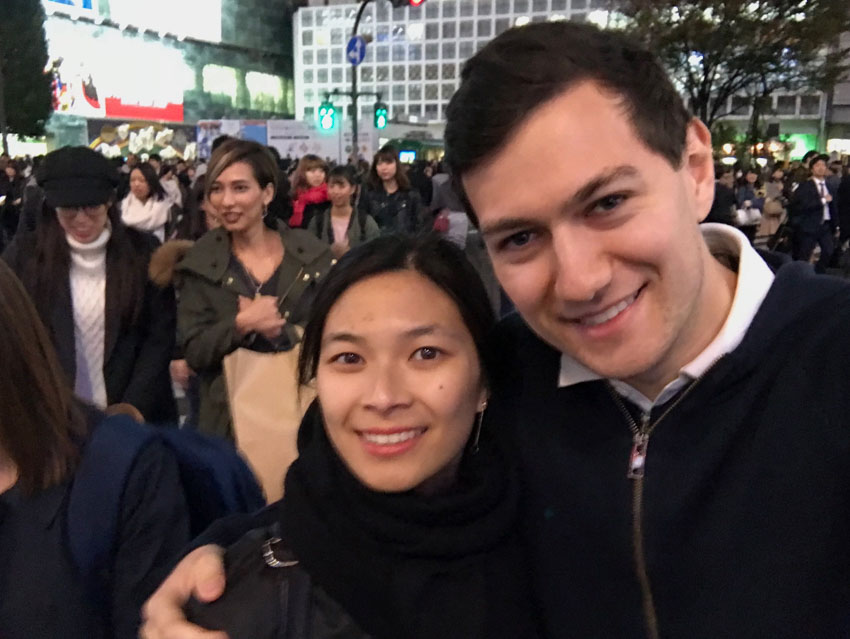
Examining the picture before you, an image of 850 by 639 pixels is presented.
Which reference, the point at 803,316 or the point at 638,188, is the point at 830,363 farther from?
the point at 638,188

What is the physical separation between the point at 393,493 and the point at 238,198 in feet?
7.07

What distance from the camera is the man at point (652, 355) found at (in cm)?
120

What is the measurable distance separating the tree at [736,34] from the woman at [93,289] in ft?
52.5

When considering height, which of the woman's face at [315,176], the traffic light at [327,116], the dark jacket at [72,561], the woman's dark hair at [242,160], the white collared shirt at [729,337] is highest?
the traffic light at [327,116]

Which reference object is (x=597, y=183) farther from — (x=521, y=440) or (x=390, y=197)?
(x=390, y=197)

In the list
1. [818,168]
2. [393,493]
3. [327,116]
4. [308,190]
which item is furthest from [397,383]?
[327,116]

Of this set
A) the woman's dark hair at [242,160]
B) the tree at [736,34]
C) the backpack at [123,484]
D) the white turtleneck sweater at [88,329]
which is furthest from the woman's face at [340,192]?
the tree at [736,34]

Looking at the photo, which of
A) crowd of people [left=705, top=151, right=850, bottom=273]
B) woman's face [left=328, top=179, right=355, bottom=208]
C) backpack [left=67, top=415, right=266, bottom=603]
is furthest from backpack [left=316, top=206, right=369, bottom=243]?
crowd of people [left=705, top=151, right=850, bottom=273]

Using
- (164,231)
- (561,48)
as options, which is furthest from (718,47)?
(561,48)

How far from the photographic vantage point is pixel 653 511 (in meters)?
1.29

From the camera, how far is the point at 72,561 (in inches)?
62.6

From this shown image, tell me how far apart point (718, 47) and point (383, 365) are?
2006cm

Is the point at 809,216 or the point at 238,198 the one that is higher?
the point at 238,198

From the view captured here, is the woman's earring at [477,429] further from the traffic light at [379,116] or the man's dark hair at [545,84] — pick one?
the traffic light at [379,116]
